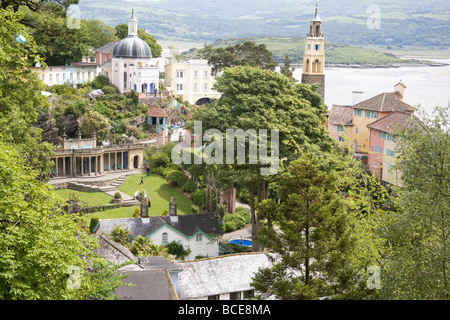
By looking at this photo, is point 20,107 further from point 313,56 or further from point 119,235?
point 313,56

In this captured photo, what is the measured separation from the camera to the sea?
95250mm

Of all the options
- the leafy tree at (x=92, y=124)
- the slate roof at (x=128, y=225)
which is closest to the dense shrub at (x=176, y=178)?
the leafy tree at (x=92, y=124)

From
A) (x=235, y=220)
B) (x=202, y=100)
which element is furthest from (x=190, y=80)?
(x=235, y=220)

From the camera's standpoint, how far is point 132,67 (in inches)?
3046

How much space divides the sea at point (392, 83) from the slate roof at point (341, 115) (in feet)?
39.2

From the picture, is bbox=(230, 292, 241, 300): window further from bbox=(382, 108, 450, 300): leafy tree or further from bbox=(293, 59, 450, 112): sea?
bbox=(293, 59, 450, 112): sea

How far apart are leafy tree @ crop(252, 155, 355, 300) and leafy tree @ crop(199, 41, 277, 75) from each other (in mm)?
56598

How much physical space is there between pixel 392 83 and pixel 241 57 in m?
44.6

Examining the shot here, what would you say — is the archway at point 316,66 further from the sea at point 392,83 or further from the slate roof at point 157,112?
the slate roof at point 157,112

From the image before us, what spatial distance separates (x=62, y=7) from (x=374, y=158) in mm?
39690

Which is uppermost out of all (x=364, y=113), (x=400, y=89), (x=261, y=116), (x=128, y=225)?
(x=400, y=89)

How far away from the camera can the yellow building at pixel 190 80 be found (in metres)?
87.9

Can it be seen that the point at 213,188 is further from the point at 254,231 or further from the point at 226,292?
the point at 226,292

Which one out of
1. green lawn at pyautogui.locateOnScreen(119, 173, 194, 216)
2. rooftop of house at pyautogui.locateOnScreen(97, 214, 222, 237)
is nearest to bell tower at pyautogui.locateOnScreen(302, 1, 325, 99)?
green lawn at pyautogui.locateOnScreen(119, 173, 194, 216)
